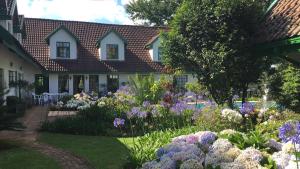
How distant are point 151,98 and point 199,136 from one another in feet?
40.8

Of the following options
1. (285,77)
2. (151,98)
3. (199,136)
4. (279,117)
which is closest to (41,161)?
(199,136)

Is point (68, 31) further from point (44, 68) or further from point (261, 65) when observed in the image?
point (261, 65)

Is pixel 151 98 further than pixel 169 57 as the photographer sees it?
Yes

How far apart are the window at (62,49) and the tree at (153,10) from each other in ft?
74.0

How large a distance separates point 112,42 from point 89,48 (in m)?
1.86

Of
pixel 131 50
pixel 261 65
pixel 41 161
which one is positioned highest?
pixel 131 50

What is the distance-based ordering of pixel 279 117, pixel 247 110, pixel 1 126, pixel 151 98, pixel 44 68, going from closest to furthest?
pixel 247 110
pixel 279 117
pixel 1 126
pixel 151 98
pixel 44 68

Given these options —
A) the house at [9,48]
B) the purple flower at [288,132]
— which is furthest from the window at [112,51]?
the purple flower at [288,132]

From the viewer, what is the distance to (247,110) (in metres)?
8.84

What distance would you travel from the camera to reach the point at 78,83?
33344 millimetres

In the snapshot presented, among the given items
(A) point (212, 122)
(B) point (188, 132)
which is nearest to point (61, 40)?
(A) point (212, 122)

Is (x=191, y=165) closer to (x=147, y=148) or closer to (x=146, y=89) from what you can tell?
(x=147, y=148)

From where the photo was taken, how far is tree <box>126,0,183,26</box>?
178ft

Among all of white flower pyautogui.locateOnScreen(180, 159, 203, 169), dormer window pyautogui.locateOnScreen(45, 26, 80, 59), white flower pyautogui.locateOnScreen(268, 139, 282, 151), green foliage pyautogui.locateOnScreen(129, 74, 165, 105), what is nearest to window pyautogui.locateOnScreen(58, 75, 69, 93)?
dormer window pyautogui.locateOnScreen(45, 26, 80, 59)
